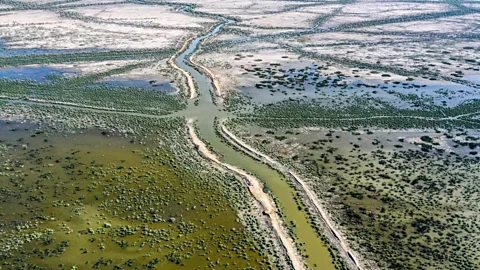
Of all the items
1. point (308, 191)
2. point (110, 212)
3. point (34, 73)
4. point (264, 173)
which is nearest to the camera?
point (110, 212)

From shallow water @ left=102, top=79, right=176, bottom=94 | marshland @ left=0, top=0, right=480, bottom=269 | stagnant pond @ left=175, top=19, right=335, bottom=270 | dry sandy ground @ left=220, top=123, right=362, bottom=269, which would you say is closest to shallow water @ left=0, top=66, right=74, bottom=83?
marshland @ left=0, top=0, right=480, bottom=269

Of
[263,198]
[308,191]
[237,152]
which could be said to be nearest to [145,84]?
[237,152]

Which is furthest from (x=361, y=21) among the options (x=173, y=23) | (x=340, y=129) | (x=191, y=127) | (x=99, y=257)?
(x=99, y=257)

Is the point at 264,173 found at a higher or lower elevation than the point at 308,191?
higher

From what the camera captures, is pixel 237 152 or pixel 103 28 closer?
pixel 237 152

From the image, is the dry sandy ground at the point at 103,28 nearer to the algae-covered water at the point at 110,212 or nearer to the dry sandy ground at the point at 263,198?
the dry sandy ground at the point at 263,198

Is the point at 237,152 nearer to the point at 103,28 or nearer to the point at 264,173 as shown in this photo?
the point at 264,173

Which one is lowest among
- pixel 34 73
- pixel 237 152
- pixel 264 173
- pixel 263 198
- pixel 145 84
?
pixel 263 198

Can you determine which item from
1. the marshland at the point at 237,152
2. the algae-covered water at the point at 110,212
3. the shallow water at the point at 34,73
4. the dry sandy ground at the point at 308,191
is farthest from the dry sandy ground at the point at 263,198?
the shallow water at the point at 34,73
